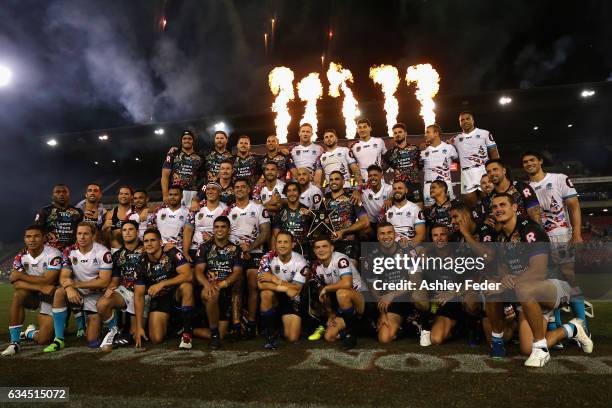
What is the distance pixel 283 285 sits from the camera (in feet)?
17.4

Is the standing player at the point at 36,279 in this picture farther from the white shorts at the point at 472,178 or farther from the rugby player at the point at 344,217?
the white shorts at the point at 472,178

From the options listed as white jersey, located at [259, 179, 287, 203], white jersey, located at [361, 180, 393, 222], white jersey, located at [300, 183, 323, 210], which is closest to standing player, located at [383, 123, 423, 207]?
white jersey, located at [361, 180, 393, 222]

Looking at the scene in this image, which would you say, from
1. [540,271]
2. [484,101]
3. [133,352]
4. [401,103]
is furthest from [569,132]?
[133,352]

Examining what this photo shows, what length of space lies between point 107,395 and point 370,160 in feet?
18.6

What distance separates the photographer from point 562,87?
21016 millimetres

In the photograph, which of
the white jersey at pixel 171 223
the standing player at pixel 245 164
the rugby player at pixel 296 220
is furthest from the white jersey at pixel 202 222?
the standing player at pixel 245 164

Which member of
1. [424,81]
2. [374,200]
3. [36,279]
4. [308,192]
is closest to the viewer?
[36,279]

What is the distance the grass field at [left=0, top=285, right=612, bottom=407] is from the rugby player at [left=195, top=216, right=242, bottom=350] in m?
0.92

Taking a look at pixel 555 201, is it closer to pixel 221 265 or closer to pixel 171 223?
pixel 221 265

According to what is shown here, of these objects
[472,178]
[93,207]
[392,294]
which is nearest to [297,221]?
[392,294]

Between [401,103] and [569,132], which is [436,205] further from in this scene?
[569,132]

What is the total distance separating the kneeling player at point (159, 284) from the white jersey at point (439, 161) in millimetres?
4323

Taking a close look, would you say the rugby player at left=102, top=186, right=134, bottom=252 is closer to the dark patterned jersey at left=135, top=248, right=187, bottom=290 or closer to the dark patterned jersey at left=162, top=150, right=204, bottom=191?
the dark patterned jersey at left=162, top=150, right=204, bottom=191

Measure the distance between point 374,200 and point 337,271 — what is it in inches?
67.7
